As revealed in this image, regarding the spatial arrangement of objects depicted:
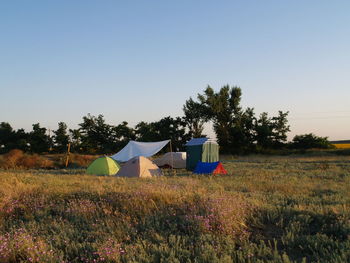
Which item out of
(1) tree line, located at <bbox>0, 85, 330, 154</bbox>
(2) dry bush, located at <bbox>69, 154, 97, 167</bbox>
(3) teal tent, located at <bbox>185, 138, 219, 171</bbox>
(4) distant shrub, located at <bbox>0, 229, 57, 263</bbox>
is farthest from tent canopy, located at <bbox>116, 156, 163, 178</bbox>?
(1) tree line, located at <bbox>0, 85, 330, 154</bbox>

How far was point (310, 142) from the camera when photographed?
39.5 metres

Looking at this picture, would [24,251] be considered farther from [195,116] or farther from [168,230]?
[195,116]

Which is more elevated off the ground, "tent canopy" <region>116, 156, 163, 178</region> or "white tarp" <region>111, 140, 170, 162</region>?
"white tarp" <region>111, 140, 170, 162</region>

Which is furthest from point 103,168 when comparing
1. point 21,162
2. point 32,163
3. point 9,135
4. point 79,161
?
point 9,135

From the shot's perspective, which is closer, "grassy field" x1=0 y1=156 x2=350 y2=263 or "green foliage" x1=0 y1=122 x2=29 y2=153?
"grassy field" x1=0 y1=156 x2=350 y2=263

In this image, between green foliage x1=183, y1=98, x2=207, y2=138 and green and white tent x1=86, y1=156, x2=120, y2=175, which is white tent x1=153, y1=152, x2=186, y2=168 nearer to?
green and white tent x1=86, y1=156, x2=120, y2=175

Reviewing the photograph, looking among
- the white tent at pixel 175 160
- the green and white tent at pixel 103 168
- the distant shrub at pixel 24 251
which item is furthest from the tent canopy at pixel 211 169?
the distant shrub at pixel 24 251

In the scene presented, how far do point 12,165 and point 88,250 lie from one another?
21748mm

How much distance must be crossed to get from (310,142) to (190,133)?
1719cm

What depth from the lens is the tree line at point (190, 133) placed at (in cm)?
4009

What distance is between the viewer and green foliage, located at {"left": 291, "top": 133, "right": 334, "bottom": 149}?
127ft

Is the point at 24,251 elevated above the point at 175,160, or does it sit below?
below

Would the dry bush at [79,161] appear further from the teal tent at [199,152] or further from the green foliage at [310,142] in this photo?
the green foliage at [310,142]

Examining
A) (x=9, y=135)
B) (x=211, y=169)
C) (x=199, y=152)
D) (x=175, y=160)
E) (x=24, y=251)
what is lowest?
(x=24, y=251)
